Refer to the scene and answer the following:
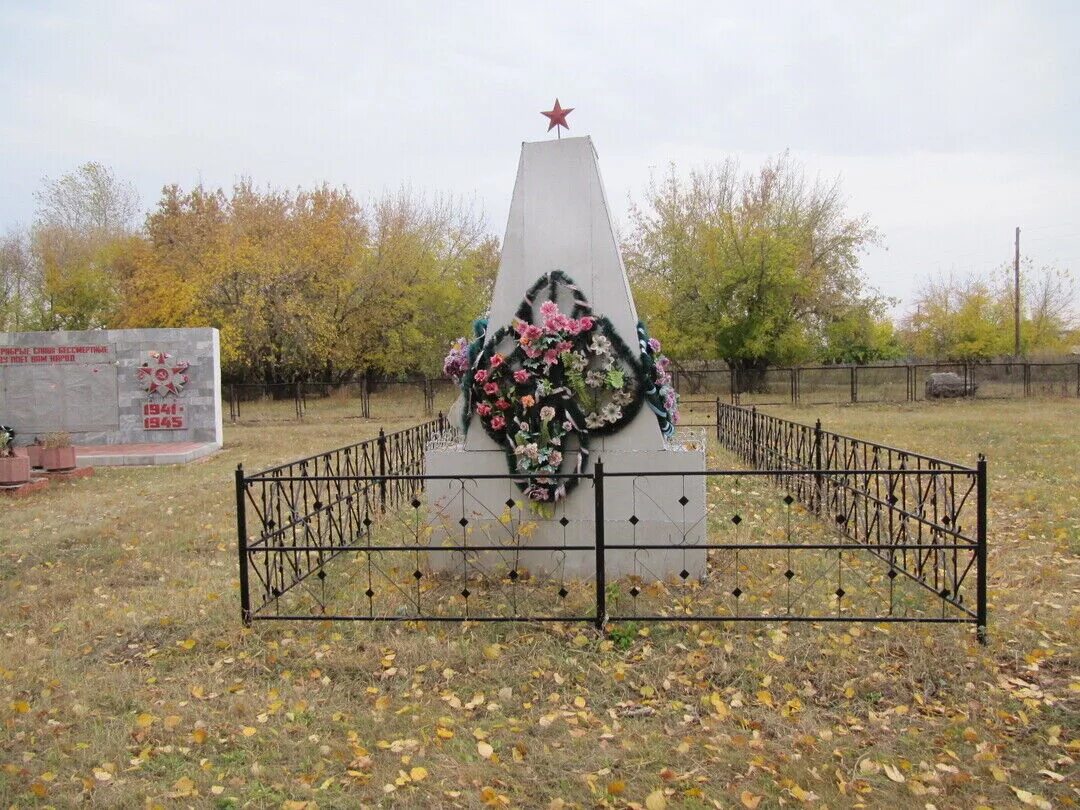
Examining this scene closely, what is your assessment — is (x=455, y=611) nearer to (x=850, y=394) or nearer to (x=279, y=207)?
(x=850, y=394)

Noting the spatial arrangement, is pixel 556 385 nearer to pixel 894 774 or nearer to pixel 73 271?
pixel 894 774

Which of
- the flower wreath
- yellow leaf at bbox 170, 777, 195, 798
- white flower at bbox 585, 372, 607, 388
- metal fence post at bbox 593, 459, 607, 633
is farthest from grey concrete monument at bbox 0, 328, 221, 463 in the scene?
yellow leaf at bbox 170, 777, 195, 798

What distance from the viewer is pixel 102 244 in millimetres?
36281

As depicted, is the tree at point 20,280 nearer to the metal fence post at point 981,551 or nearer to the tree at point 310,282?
the tree at point 310,282

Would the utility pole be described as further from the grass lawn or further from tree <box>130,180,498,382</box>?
the grass lawn

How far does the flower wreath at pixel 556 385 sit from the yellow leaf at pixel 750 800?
2937 millimetres

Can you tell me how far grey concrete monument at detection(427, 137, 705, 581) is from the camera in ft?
19.1

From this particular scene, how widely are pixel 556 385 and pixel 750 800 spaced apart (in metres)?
3.35

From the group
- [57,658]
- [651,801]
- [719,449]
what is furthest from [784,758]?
[719,449]

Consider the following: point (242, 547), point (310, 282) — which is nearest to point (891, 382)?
point (310, 282)

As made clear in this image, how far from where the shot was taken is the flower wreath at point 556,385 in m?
5.73

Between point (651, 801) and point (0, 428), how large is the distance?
15765 millimetres

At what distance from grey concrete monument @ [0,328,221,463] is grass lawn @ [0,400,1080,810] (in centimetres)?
1034

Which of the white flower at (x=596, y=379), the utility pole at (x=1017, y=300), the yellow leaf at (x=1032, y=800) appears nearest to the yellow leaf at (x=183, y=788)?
the yellow leaf at (x=1032, y=800)
